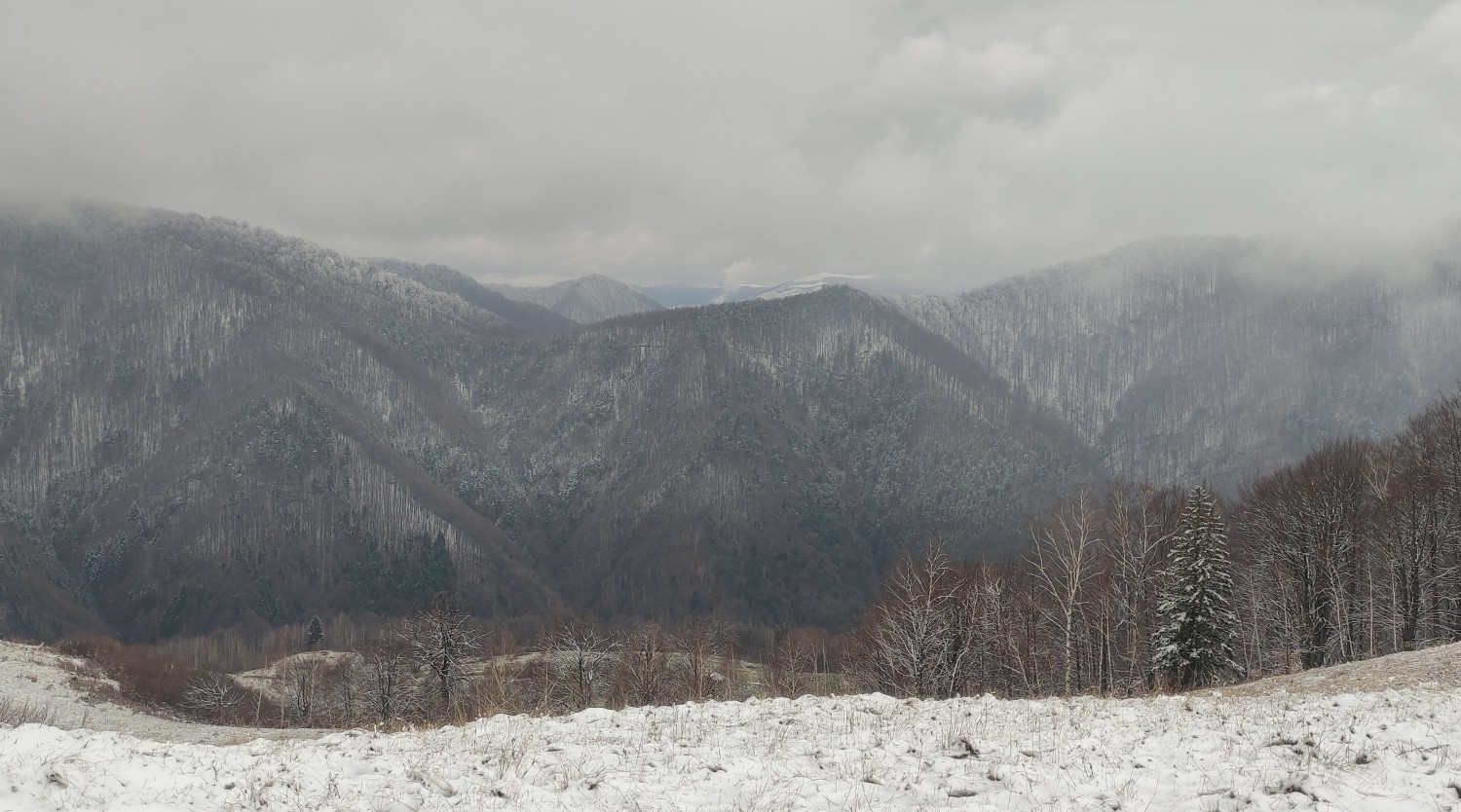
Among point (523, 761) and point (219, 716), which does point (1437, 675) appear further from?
point (219, 716)

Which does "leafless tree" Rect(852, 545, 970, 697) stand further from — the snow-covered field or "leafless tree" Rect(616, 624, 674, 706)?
the snow-covered field

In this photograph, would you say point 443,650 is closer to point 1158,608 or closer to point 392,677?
point 392,677

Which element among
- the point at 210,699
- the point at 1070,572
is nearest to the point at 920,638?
the point at 1070,572

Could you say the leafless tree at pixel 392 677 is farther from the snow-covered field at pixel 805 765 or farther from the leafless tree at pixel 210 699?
the snow-covered field at pixel 805 765

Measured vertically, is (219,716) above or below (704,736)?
below

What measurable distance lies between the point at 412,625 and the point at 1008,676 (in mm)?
46830

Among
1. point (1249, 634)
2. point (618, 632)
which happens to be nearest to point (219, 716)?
point (618, 632)

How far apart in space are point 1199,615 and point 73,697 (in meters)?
58.7

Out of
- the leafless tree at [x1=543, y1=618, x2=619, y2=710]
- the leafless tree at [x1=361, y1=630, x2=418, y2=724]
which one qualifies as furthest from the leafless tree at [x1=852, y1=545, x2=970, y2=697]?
the leafless tree at [x1=361, y1=630, x2=418, y2=724]

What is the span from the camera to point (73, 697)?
41.7 m

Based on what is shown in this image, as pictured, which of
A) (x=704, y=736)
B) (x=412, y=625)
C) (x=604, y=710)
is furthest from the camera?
(x=412, y=625)

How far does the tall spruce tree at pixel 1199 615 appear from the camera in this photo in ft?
120

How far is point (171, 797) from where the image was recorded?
8.59m

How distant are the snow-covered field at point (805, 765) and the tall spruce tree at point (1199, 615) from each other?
24595 millimetres
